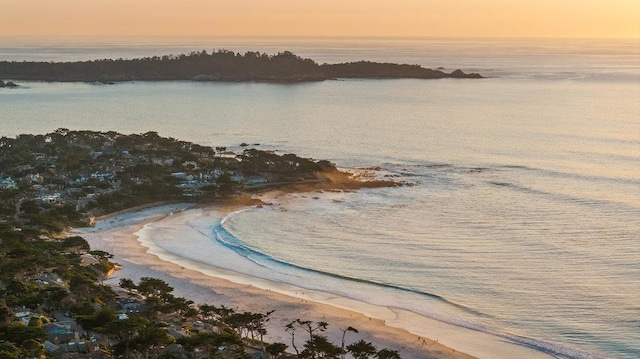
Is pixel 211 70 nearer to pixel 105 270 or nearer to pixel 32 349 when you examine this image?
pixel 105 270

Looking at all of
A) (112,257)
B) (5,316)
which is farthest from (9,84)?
(5,316)

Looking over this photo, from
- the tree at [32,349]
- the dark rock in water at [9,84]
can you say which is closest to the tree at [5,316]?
the tree at [32,349]

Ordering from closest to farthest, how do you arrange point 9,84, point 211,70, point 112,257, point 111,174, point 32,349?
point 32,349, point 112,257, point 111,174, point 9,84, point 211,70

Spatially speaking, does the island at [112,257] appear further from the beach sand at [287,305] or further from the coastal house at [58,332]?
the beach sand at [287,305]

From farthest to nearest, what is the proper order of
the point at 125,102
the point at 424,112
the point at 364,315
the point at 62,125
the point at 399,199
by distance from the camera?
the point at 125,102 < the point at 424,112 < the point at 62,125 < the point at 399,199 < the point at 364,315

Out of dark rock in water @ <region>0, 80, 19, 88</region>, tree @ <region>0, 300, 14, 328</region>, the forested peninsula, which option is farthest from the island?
the forested peninsula

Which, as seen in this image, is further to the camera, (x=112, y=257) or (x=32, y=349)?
(x=112, y=257)

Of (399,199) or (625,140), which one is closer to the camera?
(399,199)

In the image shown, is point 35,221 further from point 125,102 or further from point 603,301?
point 125,102

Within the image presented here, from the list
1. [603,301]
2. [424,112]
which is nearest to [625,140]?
[424,112]
